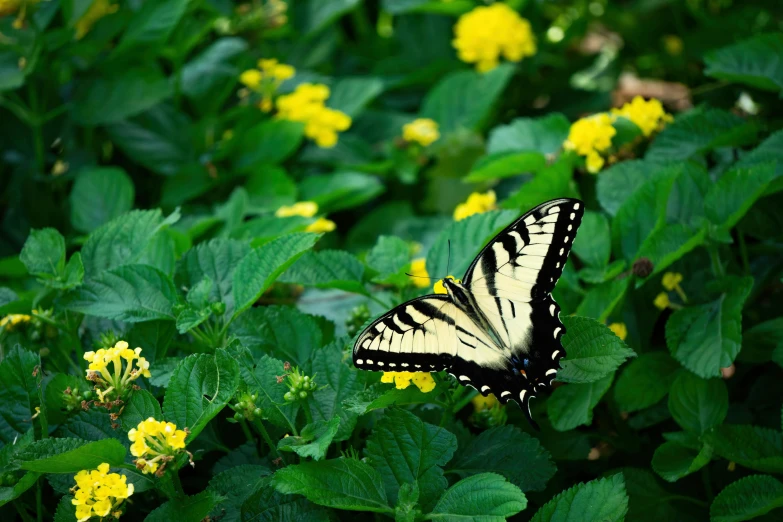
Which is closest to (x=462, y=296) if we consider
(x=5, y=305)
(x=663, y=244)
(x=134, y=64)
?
(x=663, y=244)

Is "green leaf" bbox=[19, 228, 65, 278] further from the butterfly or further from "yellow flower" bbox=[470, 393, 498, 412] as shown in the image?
"yellow flower" bbox=[470, 393, 498, 412]

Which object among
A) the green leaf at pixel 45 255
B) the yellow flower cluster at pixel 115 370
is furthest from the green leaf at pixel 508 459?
the green leaf at pixel 45 255

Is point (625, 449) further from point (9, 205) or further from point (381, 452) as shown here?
point (9, 205)

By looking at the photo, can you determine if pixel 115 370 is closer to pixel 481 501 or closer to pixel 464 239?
pixel 481 501

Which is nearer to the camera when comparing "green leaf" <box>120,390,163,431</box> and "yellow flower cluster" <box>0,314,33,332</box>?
"green leaf" <box>120,390,163,431</box>

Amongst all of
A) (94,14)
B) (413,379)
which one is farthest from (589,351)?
(94,14)

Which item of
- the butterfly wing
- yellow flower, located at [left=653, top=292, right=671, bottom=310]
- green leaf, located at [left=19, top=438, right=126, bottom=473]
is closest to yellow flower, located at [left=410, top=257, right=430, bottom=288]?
the butterfly wing

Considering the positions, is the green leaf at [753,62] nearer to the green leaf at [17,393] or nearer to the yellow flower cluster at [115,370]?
the yellow flower cluster at [115,370]
